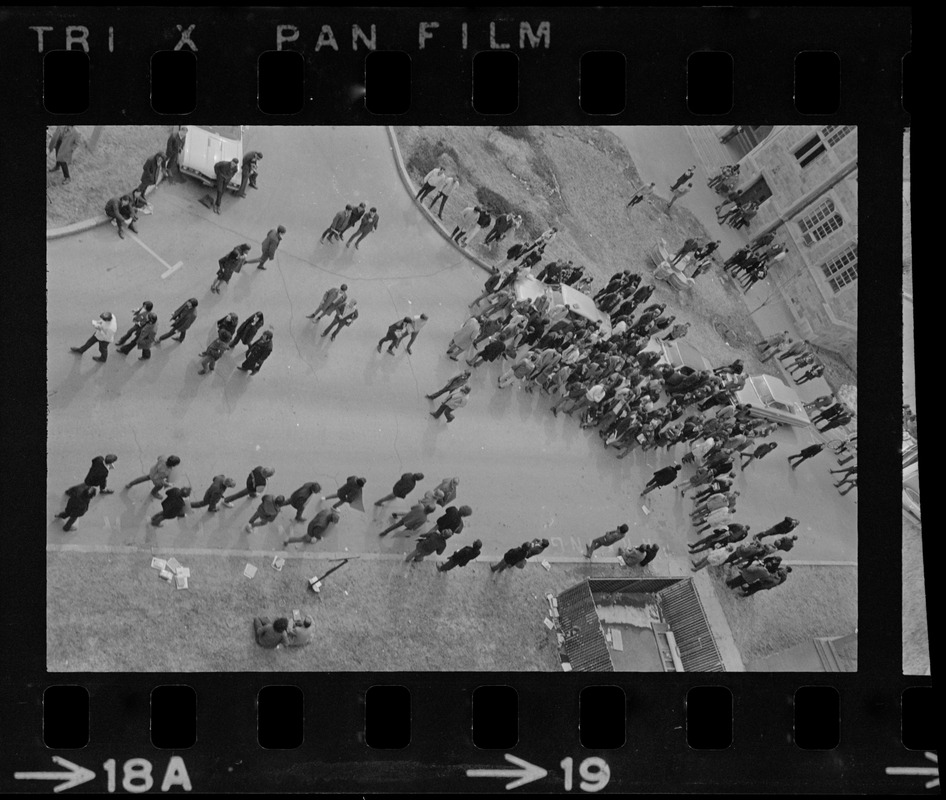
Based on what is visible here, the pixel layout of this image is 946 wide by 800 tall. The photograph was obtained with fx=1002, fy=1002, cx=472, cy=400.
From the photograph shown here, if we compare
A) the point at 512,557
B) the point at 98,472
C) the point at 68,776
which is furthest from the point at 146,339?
the point at 512,557

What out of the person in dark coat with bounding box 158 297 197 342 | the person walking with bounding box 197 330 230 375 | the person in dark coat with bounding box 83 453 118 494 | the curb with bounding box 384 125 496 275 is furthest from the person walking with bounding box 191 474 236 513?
the curb with bounding box 384 125 496 275

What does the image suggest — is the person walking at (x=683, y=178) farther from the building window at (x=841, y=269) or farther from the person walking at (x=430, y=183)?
the person walking at (x=430, y=183)

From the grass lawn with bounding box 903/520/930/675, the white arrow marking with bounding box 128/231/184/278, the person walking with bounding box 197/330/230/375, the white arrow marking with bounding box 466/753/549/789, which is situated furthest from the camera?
the white arrow marking with bounding box 128/231/184/278

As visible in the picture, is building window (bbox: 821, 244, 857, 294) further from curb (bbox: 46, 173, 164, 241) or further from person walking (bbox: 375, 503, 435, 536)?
curb (bbox: 46, 173, 164, 241)

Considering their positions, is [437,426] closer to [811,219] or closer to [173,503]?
[173,503]

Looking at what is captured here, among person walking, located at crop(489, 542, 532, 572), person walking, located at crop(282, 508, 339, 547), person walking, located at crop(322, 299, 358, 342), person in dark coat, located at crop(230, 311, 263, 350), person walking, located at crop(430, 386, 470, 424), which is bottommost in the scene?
person walking, located at crop(489, 542, 532, 572)

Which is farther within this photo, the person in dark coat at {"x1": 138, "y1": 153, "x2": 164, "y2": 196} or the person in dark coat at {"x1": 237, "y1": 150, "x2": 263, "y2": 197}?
the person in dark coat at {"x1": 237, "y1": 150, "x2": 263, "y2": 197}

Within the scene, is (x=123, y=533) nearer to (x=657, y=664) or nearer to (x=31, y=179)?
(x=31, y=179)
